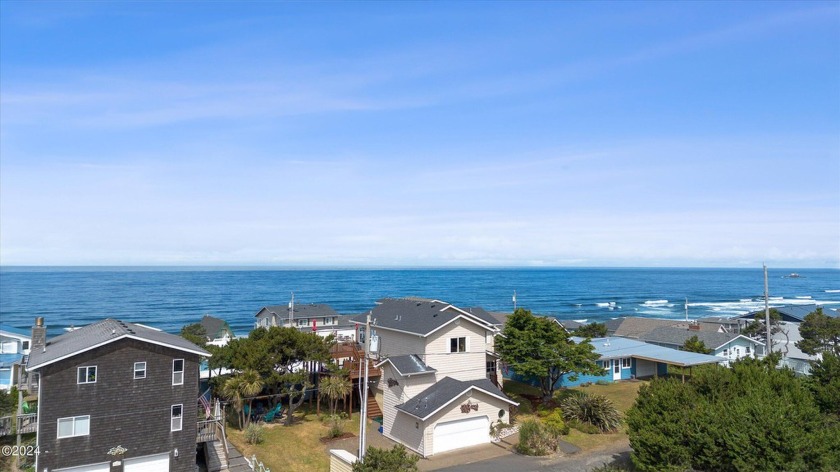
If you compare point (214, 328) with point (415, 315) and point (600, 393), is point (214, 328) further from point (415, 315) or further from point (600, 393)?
point (600, 393)

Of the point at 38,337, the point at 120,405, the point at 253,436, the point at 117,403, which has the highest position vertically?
the point at 38,337

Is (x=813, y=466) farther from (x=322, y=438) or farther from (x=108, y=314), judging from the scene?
(x=108, y=314)

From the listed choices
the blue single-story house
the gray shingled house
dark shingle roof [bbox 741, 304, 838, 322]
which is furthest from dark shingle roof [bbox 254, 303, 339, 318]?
dark shingle roof [bbox 741, 304, 838, 322]

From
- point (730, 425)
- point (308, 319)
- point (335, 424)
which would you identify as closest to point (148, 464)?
point (335, 424)

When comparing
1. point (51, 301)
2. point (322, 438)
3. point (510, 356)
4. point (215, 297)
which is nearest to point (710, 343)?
point (510, 356)

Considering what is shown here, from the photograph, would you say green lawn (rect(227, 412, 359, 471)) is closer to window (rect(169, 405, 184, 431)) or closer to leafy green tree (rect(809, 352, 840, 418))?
window (rect(169, 405, 184, 431))
